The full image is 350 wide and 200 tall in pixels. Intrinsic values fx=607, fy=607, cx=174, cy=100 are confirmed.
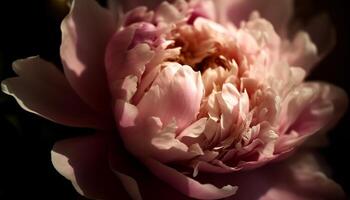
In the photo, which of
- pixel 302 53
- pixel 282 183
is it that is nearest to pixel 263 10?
pixel 302 53

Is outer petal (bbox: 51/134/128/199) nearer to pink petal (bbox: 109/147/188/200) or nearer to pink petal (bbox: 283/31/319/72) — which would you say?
pink petal (bbox: 109/147/188/200)

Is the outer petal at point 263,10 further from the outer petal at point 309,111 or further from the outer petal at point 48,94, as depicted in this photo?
the outer petal at point 48,94

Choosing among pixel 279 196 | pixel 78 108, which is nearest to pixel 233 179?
pixel 279 196

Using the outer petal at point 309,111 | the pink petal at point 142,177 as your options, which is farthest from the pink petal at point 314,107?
the pink petal at point 142,177

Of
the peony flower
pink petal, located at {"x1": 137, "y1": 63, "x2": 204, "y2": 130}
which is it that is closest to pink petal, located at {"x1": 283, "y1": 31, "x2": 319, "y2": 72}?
the peony flower

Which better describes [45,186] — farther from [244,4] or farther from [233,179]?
[244,4]
